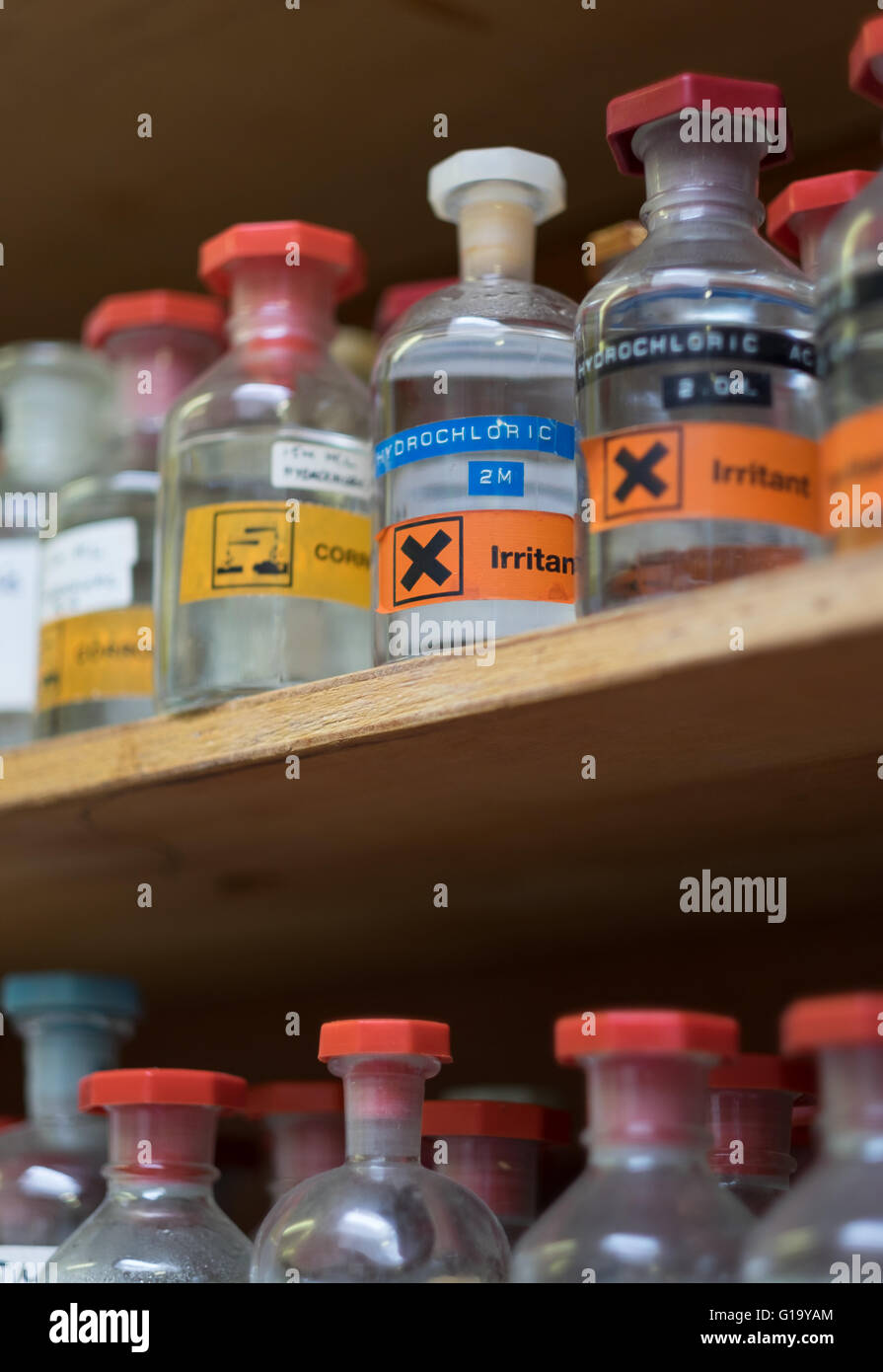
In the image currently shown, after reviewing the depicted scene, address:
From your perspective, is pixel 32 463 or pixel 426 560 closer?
pixel 426 560

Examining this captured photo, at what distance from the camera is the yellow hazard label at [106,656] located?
0.87 m

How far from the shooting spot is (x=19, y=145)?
3.45 feet

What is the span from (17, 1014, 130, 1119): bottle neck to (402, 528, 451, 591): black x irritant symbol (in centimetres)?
40

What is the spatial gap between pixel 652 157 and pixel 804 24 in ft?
0.88

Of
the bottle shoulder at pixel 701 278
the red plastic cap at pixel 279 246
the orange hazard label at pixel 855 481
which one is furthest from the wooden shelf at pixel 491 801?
the red plastic cap at pixel 279 246

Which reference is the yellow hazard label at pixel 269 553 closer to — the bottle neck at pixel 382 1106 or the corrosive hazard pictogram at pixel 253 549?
the corrosive hazard pictogram at pixel 253 549

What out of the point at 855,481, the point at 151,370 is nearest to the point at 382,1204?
the point at 855,481

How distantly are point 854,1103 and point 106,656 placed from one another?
497 millimetres

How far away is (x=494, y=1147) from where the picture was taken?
771mm

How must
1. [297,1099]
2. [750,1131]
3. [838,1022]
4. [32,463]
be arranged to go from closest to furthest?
1. [838,1022]
2. [750,1131]
3. [297,1099]
4. [32,463]

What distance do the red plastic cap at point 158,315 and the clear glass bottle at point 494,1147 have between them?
1.63 feet

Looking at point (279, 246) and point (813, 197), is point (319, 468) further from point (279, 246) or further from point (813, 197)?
point (813, 197)

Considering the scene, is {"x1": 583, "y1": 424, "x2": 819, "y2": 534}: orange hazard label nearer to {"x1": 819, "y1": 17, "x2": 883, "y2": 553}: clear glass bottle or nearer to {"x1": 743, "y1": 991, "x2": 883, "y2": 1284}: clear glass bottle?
{"x1": 819, "y1": 17, "x2": 883, "y2": 553}: clear glass bottle
